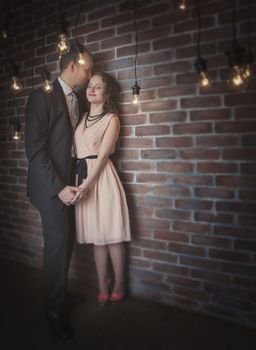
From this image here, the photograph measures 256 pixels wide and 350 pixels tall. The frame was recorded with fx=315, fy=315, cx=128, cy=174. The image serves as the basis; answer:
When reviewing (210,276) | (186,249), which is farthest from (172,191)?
(210,276)

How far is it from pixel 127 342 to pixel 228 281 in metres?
0.72

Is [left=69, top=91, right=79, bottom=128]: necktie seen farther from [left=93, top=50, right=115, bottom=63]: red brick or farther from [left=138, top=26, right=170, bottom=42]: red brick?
[left=138, top=26, right=170, bottom=42]: red brick

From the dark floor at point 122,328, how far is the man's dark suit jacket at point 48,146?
77 cm

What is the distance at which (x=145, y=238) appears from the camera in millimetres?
2250

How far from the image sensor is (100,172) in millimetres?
2107

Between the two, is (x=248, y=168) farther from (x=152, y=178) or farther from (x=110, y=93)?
(x=110, y=93)

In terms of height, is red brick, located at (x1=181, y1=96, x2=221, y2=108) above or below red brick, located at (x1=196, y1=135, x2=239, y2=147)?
Result: above

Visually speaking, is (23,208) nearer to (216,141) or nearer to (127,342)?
(127,342)

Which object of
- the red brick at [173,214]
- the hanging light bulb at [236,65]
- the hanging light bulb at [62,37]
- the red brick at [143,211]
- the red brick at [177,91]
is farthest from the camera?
the red brick at [143,211]

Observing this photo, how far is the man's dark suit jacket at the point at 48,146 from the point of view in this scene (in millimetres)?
1904

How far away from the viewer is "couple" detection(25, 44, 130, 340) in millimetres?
1923

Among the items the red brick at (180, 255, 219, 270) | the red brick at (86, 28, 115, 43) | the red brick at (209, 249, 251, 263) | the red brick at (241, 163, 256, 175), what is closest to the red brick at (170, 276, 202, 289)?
the red brick at (180, 255, 219, 270)

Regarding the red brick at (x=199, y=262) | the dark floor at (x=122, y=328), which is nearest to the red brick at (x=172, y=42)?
the red brick at (x=199, y=262)

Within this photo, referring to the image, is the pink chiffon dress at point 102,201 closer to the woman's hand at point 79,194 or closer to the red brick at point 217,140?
the woman's hand at point 79,194
